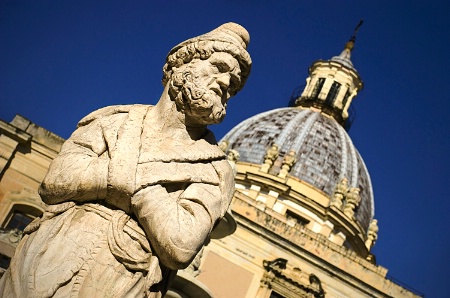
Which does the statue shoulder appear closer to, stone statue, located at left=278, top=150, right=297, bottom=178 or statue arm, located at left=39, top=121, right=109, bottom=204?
statue arm, located at left=39, top=121, right=109, bottom=204

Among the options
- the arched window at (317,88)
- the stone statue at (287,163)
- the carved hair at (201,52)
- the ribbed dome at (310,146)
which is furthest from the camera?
the arched window at (317,88)

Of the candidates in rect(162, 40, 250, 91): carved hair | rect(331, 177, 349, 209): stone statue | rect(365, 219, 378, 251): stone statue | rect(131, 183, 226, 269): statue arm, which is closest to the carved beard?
rect(162, 40, 250, 91): carved hair

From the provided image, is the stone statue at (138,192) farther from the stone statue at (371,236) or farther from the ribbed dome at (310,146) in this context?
the stone statue at (371,236)

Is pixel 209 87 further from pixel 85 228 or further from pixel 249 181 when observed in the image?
pixel 249 181

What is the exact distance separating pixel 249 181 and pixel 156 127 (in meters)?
27.7

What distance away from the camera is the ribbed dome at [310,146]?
3566cm

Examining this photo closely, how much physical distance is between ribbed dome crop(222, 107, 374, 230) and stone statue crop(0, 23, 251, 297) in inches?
Result: 1217

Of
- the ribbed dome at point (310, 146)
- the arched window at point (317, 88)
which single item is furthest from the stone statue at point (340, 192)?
the arched window at point (317, 88)

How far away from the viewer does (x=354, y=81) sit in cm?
4444

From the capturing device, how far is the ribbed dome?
117 feet

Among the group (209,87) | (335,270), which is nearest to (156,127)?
(209,87)

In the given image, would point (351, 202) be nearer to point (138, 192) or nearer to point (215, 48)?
point (215, 48)

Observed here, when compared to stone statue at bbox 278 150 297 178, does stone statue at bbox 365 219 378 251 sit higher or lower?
lower

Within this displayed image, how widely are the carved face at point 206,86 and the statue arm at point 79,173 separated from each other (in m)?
0.35
